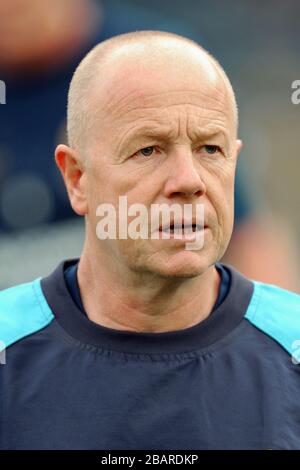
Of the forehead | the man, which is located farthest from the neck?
the forehead

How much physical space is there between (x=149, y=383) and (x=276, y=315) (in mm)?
387

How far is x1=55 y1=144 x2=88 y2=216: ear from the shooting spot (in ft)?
6.72

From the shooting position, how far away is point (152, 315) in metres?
1.97

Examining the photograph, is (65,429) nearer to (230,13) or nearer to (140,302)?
(140,302)

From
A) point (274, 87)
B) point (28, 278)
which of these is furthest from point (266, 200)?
point (28, 278)

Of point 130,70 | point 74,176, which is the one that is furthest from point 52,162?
point 130,70

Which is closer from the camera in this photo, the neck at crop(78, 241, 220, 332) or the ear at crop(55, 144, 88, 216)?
the neck at crop(78, 241, 220, 332)

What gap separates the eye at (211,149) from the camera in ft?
6.26

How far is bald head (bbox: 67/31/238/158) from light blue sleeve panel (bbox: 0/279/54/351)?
1.23 feet

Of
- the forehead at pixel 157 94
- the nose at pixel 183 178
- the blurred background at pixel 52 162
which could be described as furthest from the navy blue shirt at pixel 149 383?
the blurred background at pixel 52 162

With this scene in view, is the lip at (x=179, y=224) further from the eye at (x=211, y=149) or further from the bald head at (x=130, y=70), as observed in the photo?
the bald head at (x=130, y=70)

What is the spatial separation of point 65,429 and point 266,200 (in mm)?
2729

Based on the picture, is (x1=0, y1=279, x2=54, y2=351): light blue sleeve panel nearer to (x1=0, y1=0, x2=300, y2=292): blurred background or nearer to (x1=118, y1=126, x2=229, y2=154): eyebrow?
(x1=118, y1=126, x2=229, y2=154): eyebrow
